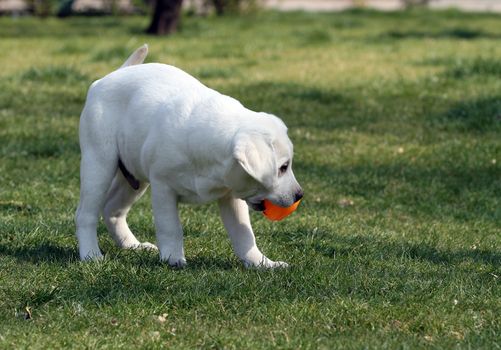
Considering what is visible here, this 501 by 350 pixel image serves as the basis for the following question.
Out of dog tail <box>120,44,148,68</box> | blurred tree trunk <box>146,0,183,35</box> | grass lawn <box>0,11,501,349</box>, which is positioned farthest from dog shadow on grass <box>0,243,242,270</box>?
blurred tree trunk <box>146,0,183,35</box>

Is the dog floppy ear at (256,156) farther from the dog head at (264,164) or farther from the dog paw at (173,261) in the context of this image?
the dog paw at (173,261)

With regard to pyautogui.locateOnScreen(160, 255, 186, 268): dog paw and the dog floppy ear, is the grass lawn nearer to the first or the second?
pyautogui.locateOnScreen(160, 255, 186, 268): dog paw

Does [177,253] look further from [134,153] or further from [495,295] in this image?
[495,295]

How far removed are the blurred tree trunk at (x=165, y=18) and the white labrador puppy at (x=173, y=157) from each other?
40.8ft

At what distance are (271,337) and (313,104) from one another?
6698 millimetres

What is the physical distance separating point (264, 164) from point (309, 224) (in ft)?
5.59

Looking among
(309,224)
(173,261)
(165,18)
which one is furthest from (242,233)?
(165,18)

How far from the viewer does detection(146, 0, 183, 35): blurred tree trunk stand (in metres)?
17.8

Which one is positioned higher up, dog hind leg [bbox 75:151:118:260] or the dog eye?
the dog eye

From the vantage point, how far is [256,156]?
184 inches

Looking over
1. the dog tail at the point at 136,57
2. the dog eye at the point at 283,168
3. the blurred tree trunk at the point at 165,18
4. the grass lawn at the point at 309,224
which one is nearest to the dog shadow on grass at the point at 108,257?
the grass lawn at the point at 309,224

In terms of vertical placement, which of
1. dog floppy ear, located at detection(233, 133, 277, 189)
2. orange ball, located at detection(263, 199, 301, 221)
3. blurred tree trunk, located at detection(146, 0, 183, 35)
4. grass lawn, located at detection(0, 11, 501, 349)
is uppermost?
dog floppy ear, located at detection(233, 133, 277, 189)

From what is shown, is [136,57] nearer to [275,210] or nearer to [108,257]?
[108,257]

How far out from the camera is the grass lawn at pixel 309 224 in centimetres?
434
